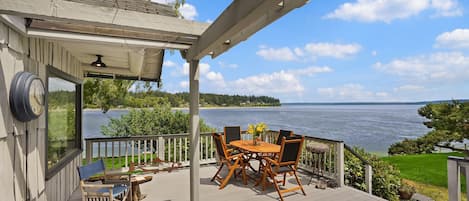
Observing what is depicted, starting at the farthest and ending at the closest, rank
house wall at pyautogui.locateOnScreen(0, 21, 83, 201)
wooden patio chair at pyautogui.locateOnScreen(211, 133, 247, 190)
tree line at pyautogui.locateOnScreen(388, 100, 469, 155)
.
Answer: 1. tree line at pyautogui.locateOnScreen(388, 100, 469, 155)
2. wooden patio chair at pyautogui.locateOnScreen(211, 133, 247, 190)
3. house wall at pyautogui.locateOnScreen(0, 21, 83, 201)

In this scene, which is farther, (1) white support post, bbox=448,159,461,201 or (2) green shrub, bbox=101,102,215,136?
(2) green shrub, bbox=101,102,215,136

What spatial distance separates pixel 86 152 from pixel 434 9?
16.8m

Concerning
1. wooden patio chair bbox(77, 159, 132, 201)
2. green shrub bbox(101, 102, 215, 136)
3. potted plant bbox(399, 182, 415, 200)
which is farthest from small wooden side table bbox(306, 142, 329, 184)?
green shrub bbox(101, 102, 215, 136)

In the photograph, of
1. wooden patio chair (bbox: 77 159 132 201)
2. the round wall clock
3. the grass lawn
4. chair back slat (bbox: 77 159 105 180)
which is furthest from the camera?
the grass lawn

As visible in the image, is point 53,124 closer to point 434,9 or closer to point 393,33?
point 434,9

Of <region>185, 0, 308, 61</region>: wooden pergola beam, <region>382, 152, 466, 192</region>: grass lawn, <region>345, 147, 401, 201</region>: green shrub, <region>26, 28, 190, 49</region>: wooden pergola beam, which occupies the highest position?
<region>26, 28, 190, 49</region>: wooden pergola beam

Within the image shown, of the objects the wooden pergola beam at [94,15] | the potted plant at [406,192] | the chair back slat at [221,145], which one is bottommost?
the potted plant at [406,192]

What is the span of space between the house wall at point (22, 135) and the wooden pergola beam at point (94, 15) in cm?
25

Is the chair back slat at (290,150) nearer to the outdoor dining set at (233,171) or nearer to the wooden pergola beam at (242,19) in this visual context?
the outdoor dining set at (233,171)

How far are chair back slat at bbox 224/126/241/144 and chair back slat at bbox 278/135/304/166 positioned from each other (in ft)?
6.80

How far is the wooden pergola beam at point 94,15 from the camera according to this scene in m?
1.94

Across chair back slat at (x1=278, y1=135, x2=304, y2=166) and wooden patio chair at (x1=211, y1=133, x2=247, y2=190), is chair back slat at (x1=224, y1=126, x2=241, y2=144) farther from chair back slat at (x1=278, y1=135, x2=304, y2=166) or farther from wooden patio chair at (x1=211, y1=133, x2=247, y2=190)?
chair back slat at (x1=278, y1=135, x2=304, y2=166)

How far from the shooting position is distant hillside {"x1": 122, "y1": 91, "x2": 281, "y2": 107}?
32.4 feet

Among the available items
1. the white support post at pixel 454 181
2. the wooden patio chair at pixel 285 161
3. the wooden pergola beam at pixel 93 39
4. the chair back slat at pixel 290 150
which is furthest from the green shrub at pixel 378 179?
the wooden pergola beam at pixel 93 39
